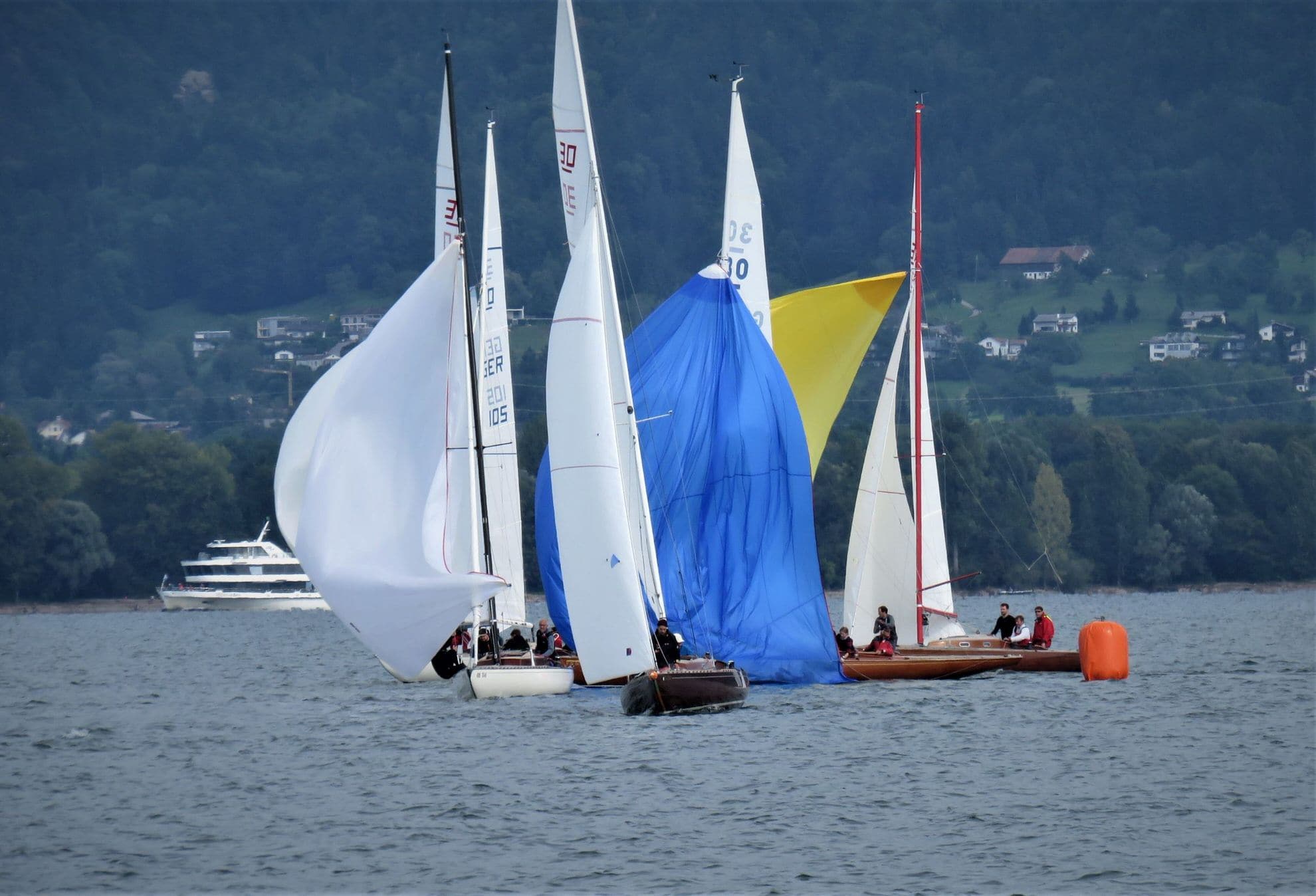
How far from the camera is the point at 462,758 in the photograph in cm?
2716

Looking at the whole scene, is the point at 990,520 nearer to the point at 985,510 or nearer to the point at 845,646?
the point at 985,510

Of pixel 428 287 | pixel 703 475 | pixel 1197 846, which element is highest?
pixel 428 287

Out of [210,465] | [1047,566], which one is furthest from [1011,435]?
[210,465]

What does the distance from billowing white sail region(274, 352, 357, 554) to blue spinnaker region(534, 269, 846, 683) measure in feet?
15.7

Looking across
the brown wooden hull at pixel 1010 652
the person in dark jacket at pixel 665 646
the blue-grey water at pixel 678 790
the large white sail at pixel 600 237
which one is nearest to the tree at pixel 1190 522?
the blue-grey water at pixel 678 790

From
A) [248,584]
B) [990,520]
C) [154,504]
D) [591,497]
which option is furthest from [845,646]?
[154,504]

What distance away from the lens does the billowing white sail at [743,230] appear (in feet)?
122

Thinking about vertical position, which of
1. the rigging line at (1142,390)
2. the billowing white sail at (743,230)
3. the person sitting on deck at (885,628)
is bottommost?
the person sitting on deck at (885,628)

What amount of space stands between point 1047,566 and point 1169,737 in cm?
9075

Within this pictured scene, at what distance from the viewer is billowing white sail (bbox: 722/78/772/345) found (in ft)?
122

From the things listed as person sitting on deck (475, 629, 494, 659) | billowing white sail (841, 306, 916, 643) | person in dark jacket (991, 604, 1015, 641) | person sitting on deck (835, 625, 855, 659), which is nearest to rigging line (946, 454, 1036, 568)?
person in dark jacket (991, 604, 1015, 641)

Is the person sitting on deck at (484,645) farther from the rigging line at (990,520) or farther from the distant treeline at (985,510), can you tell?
the distant treeline at (985,510)

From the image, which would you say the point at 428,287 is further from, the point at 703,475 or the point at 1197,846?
the point at 1197,846

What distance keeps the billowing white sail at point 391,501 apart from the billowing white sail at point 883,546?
9371 mm
